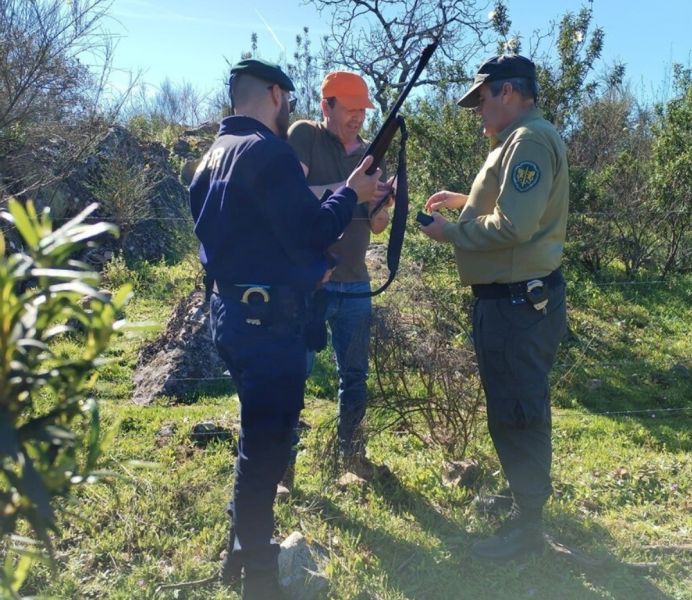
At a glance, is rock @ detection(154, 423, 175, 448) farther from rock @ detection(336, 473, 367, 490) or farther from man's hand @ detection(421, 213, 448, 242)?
man's hand @ detection(421, 213, 448, 242)

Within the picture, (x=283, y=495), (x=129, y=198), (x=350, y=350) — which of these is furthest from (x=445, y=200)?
(x=129, y=198)

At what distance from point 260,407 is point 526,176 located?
1.42 m

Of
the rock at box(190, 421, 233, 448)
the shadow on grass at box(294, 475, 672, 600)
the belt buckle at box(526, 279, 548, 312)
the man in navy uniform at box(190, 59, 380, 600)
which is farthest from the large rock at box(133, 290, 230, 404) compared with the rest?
the belt buckle at box(526, 279, 548, 312)

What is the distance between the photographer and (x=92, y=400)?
3.49 feet

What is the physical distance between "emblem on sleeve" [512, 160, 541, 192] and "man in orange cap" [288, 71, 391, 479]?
808 mm

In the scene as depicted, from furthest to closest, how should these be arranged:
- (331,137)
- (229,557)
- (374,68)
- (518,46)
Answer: (374,68) → (518,46) → (331,137) → (229,557)

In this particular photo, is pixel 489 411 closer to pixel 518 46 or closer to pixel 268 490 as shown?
pixel 268 490

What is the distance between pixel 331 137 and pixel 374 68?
14128 mm

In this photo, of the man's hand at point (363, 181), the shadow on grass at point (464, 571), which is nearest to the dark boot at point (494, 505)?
the shadow on grass at point (464, 571)

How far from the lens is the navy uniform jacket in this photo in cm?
236

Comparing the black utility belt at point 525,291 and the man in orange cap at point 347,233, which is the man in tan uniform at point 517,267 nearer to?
the black utility belt at point 525,291

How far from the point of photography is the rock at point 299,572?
2732 millimetres

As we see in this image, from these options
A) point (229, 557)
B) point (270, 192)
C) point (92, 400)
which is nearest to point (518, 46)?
point (270, 192)

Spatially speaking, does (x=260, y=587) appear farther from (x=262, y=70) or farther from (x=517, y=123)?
(x=517, y=123)
